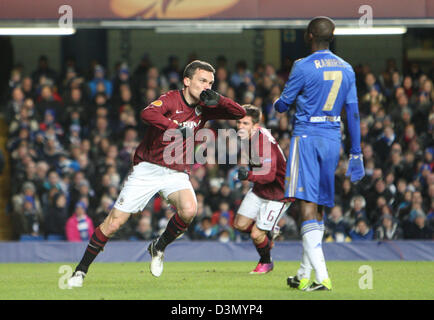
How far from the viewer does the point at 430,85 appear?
51.6 feet

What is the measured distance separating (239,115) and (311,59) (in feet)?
3.77

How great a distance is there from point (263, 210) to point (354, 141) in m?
2.96

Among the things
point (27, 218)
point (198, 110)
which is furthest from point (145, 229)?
point (198, 110)

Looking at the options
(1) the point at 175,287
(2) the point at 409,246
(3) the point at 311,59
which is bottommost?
(2) the point at 409,246

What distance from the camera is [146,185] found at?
7703mm

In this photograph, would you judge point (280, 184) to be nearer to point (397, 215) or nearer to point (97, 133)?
point (397, 215)

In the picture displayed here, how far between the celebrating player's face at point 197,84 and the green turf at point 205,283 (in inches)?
70.9

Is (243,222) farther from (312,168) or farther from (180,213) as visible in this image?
(312,168)

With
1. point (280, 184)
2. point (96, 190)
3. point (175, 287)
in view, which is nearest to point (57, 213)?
point (96, 190)

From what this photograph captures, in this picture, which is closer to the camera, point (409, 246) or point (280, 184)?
point (280, 184)

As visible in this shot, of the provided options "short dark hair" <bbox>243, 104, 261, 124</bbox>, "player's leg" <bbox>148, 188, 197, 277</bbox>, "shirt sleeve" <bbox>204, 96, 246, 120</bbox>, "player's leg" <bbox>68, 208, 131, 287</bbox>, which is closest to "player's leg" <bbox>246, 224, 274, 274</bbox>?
"short dark hair" <bbox>243, 104, 261, 124</bbox>

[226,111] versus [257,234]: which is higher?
[226,111]

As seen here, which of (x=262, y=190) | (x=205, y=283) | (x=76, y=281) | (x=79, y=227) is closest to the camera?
(x=76, y=281)

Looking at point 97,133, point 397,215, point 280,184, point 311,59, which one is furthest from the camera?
point 97,133
